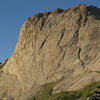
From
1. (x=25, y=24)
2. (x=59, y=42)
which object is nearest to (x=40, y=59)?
(x=59, y=42)

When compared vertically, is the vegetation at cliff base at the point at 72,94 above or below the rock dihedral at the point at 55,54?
below

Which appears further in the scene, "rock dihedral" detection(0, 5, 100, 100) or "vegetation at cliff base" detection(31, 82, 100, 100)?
"rock dihedral" detection(0, 5, 100, 100)

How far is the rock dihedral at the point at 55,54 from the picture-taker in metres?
144

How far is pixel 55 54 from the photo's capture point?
157625 millimetres

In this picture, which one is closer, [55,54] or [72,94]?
[72,94]

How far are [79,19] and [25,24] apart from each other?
1068 inches

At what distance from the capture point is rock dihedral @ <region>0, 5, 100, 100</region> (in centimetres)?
14438

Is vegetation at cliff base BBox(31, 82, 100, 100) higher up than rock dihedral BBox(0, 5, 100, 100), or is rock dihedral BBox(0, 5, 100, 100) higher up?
rock dihedral BBox(0, 5, 100, 100)

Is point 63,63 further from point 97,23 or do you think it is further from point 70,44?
point 97,23

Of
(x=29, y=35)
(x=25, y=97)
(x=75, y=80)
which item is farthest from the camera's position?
(x=29, y=35)

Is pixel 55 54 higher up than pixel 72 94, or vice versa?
pixel 55 54

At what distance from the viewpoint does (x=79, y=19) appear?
164 m

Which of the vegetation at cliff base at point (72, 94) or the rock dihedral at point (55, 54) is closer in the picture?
the vegetation at cliff base at point (72, 94)

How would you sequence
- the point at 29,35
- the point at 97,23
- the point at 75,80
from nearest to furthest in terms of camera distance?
1. the point at 75,80
2. the point at 97,23
3. the point at 29,35
